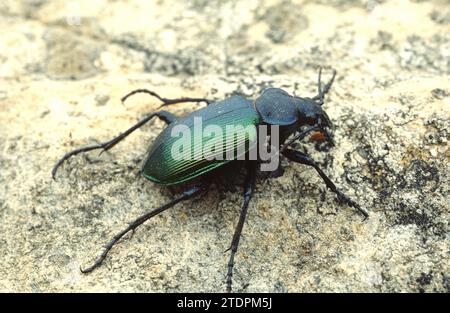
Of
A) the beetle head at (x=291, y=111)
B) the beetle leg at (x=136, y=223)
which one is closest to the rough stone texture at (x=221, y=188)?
the beetle leg at (x=136, y=223)

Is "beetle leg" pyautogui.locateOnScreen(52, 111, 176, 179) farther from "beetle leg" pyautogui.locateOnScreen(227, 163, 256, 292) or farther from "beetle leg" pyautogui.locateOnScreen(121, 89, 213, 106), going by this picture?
"beetle leg" pyautogui.locateOnScreen(227, 163, 256, 292)

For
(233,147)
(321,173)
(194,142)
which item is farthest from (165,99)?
(321,173)

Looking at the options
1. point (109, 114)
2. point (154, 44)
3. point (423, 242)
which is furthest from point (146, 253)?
point (154, 44)

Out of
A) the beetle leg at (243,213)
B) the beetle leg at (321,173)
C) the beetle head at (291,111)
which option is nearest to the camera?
the beetle leg at (243,213)

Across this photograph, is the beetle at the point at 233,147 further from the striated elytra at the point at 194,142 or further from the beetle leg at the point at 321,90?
the beetle leg at the point at 321,90

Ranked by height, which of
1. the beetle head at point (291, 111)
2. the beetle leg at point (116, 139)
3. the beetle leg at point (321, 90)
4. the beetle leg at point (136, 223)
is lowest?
the beetle leg at point (136, 223)

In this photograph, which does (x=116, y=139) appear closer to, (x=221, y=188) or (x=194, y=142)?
(x=194, y=142)
